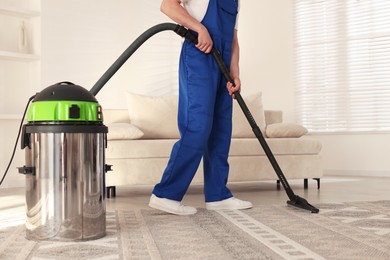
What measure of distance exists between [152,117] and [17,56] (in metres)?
1.38

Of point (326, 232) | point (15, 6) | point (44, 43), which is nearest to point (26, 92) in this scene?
point (44, 43)

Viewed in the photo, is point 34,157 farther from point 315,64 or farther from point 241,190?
point 315,64

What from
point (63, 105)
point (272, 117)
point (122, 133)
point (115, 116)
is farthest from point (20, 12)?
point (63, 105)

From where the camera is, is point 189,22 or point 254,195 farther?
point 254,195

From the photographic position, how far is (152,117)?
3873 millimetres

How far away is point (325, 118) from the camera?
5590 millimetres

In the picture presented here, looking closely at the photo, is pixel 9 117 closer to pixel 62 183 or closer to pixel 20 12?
pixel 20 12

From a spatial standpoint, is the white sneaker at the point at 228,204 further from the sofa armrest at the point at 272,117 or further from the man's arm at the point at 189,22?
the sofa armrest at the point at 272,117

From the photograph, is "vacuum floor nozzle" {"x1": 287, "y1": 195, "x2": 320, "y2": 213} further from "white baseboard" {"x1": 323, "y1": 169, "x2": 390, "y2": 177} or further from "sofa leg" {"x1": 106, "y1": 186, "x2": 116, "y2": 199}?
"white baseboard" {"x1": 323, "y1": 169, "x2": 390, "y2": 177}

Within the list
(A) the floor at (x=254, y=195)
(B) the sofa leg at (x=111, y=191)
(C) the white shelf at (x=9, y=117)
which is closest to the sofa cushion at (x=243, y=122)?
(A) the floor at (x=254, y=195)

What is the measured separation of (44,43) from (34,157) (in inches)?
121

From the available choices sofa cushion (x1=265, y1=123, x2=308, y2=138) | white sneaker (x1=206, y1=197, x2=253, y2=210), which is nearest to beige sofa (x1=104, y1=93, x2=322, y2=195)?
sofa cushion (x1=265, y1=123, x2=308, y2=138)

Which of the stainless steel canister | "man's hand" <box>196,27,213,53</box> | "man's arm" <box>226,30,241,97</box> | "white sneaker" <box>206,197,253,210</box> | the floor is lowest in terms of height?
the floor

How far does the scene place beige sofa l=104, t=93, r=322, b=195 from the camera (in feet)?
11.0
